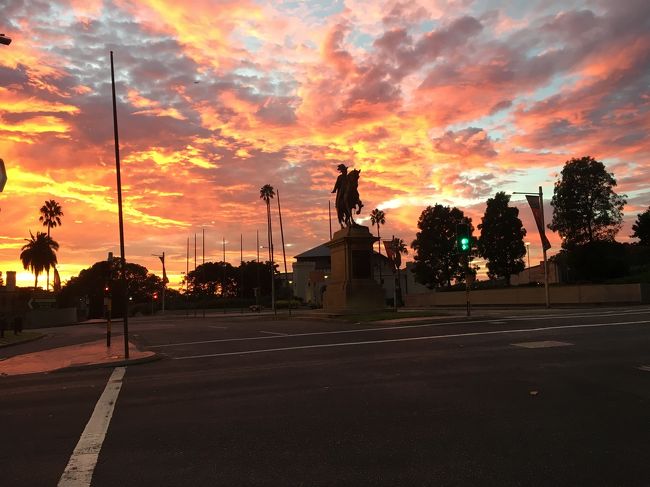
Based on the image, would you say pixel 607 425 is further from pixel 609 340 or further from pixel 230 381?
pixel 609 340

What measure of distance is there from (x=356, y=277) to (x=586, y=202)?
35.4 meters

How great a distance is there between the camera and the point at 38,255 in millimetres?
100750

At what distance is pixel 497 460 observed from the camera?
559 cm

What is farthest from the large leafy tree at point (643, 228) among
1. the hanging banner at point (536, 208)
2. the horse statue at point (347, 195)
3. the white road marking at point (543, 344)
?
the white road marking at point (543, 344)

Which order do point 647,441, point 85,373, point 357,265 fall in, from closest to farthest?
point 647,441
point 85,373
point 357,265

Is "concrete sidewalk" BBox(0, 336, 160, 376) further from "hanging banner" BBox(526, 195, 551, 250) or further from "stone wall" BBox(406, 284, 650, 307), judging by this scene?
"stone wall" BBox(406, 284, 650, 307)

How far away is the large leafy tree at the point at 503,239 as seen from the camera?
231ft

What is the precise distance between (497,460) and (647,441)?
1892mm

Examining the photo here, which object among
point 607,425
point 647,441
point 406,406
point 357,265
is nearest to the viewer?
point 647,441

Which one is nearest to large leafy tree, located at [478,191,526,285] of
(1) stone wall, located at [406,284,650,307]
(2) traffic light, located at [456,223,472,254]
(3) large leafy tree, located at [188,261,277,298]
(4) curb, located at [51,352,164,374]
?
(1) stone wall, located at [406,284,650,307]

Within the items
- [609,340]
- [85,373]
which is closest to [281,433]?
[85,373]

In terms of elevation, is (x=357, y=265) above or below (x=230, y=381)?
above

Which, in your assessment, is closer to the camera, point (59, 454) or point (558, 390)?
point (59, 454)

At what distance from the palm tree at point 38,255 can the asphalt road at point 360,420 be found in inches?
3835
